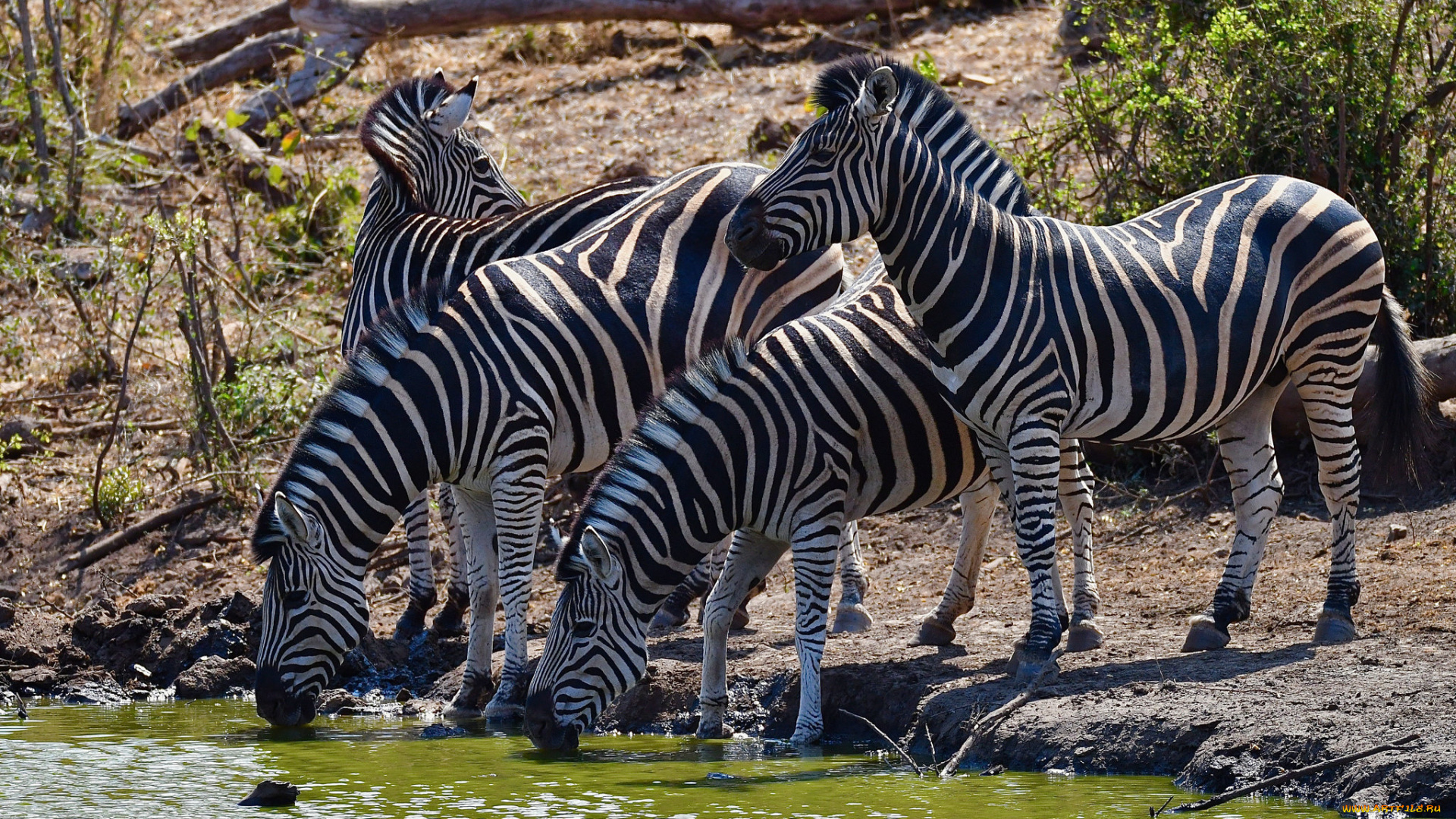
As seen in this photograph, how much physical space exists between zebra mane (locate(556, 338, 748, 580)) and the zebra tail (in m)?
3.25

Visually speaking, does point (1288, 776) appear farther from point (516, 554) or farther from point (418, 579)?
point (418, 579)

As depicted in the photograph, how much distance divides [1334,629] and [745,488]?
111 inches

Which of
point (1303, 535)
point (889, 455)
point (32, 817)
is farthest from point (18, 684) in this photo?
point (1303, 535)

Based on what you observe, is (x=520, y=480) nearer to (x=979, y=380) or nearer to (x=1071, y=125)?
(x=979, y=380)

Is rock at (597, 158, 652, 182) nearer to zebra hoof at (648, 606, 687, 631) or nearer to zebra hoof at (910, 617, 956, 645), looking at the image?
zebra hoof at (648, 606, 687, 631)

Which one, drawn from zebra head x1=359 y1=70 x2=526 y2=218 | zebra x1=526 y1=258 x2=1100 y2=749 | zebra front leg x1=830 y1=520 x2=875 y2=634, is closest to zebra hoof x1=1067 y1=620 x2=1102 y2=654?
zebra x1=526 y1=258 x2=1100 y2=749

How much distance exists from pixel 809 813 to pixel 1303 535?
4734 mm

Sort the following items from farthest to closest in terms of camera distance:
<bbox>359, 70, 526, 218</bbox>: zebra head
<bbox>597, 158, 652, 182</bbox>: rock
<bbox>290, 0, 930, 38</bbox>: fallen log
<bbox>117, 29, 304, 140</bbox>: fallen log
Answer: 1. <bbox>117, 29, 304, 140</bbox>: fallen log
2. <bbox>290, 0, 930, 38</bbox>: fallen log
3. <bbox>597, 158, 652, 182</bbox>: rock
4. <bbox>359, 70, 526, 218</bbox>: zebra head

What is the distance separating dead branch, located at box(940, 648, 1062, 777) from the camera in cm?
643

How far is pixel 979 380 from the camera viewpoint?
23.2ft

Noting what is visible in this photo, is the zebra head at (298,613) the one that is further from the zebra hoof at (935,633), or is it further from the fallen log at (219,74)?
the fallen log at (219,74)

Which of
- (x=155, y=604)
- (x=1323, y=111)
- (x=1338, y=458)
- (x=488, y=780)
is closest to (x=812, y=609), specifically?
(x=488, y=780)

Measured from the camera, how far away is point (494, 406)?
25.6 feet

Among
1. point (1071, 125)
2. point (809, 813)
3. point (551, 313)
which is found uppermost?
point (1071, 125)
